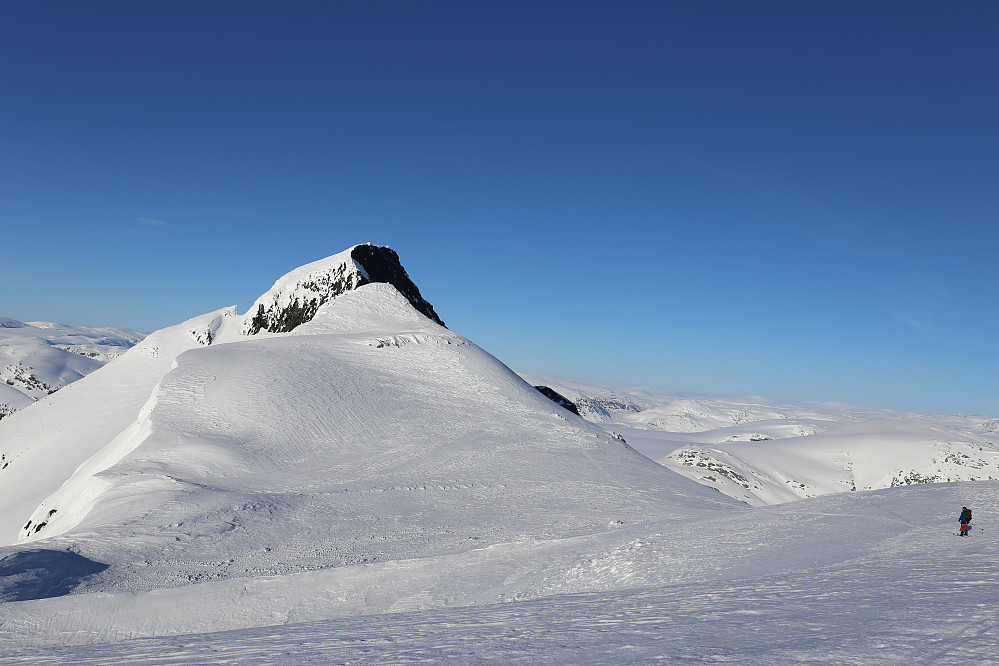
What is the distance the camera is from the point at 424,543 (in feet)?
57.3

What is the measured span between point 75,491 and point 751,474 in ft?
277

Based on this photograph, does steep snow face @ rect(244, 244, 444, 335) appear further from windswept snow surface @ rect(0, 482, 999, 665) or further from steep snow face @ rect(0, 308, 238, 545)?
windswept snow surface @ rect(0, 482, 999, 665)

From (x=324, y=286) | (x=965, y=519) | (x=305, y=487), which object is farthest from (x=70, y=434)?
(x=965, y=519)

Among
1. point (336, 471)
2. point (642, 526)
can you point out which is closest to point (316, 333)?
point (336, 471)

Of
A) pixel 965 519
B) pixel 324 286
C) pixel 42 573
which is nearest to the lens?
pixel 42 573

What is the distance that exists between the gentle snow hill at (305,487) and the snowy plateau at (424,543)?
120 mm

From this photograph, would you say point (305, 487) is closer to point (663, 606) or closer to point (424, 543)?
point (424, 543)

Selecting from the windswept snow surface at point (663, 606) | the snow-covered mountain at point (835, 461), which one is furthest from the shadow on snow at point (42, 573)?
the snow-covered mountain at point (835, 461)

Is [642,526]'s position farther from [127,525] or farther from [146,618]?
[127,525]

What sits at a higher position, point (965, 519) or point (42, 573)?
point (965, 519)

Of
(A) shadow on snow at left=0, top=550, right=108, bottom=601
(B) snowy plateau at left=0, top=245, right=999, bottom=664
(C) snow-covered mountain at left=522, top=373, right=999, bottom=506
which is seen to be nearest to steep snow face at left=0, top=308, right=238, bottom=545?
(B) snowy plateau at left=0, top=245, right=999, bottom=664

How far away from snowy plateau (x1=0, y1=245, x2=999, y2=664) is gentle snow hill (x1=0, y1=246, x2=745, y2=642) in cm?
12

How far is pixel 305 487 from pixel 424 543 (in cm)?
850

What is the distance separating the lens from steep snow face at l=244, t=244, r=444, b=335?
6359 cm
